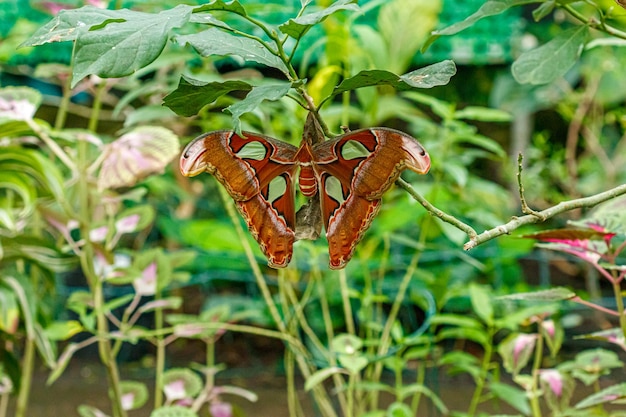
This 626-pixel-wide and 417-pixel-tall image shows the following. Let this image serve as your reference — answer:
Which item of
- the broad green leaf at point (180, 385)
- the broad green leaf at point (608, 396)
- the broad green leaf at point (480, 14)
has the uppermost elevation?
the broad green leaf at point (480, 14)

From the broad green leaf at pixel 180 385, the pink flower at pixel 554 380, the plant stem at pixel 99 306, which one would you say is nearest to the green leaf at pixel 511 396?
the pink flower at pixel 554 380

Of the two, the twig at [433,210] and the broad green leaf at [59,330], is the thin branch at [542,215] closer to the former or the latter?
the twig at [433,210]

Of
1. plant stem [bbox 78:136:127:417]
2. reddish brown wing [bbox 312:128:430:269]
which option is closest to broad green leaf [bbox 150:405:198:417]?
→ plant stem [bbox 78:136:127:417]

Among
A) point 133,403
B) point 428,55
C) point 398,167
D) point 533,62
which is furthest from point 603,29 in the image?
point 428,55

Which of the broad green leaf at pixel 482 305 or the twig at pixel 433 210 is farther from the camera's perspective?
the broad green leaf at pixel 482 305

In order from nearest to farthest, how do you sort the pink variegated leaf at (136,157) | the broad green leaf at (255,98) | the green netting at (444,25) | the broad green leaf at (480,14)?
1. the broad green leaf at (255,98)
2. the broad green leaf at (480,14)
3. the pink variegated leaf at (136,157)
4. the green netting at (444,25)

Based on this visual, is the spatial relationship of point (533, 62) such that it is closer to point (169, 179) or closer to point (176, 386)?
point (176, 386)

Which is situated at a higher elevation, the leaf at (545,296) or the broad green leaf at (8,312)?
the leaf at (545,296)
